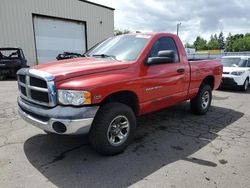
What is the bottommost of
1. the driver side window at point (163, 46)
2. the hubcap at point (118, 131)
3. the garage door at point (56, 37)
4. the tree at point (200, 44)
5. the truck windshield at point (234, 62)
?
the hubcap at point (118, 131)

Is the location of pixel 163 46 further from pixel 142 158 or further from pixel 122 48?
pixel 142 158

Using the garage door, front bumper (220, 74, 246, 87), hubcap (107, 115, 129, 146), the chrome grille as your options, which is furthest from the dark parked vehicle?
hubcap (107, 115, 129, 146)

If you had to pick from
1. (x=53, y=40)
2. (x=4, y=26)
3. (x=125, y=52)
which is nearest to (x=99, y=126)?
(x=125, y=52)

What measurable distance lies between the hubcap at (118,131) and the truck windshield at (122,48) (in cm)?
108

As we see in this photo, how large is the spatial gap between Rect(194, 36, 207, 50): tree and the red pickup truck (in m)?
127

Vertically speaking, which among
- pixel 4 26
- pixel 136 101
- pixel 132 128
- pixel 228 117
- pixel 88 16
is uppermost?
pixel 88 16

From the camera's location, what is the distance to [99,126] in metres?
3.38

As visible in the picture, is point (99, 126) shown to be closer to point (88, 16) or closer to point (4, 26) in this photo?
point (4, 26)

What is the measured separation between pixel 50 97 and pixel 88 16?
19.8 metres

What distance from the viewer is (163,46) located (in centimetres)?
474

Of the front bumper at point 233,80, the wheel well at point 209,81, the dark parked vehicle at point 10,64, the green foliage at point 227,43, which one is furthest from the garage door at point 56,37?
the green foliage at point 227,43

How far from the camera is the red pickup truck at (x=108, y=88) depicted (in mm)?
3174

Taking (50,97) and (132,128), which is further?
(132,128)

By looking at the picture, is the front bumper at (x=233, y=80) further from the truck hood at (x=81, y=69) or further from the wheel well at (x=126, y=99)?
the truck hood at (x=81, y=69)
